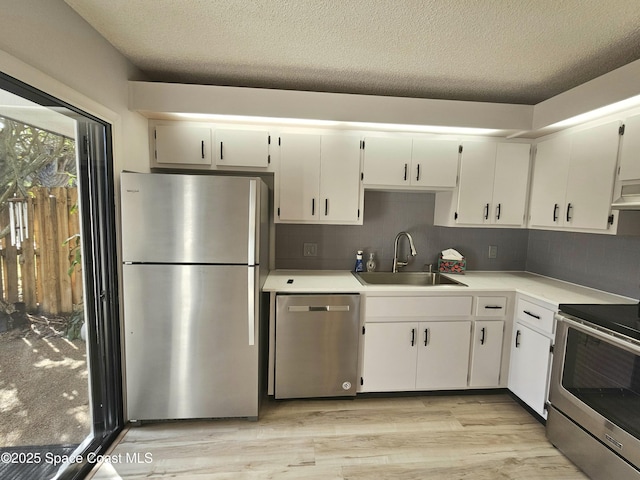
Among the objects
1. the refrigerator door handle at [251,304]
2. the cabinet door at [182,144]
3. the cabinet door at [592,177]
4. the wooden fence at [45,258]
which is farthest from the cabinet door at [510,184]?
the wooden fence at [45,258]

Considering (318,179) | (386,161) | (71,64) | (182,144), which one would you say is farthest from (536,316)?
(71,64)

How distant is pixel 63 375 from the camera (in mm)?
1694

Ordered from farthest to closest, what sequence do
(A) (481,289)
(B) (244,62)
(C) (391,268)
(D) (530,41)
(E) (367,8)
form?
(C) (391,268) < (A) (481,289) < (B) (244,62) < (D) (530,41) < (E) (367,8)

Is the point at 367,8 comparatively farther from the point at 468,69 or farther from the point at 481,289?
the point at 481,289

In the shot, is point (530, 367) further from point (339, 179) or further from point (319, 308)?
point (339, 179)

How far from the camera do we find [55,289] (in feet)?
5.17

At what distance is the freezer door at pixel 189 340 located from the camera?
1.96 metres

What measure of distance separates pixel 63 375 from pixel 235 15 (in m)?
2.16

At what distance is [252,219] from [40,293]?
43.8 inches

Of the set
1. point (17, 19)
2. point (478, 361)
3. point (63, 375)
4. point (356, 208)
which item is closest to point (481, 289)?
point (478, 361)

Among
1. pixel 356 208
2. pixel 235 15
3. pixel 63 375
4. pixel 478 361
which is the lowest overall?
pixel 478 361

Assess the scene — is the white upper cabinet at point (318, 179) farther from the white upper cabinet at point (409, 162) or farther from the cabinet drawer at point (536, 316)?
the cabinet drawer at point (536, 316)

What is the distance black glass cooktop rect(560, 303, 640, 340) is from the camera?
1566 mm

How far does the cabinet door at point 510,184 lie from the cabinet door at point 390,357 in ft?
4.20
